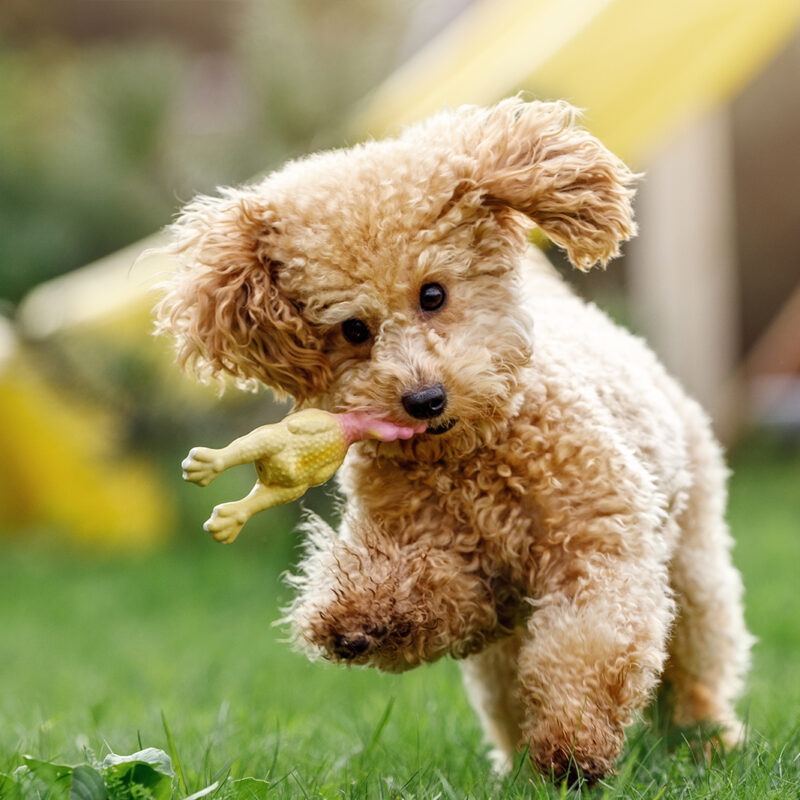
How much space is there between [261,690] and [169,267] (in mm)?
2154

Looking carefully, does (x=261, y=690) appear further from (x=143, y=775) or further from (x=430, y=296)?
(x=430, y=296)

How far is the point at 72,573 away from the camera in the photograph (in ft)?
24.8

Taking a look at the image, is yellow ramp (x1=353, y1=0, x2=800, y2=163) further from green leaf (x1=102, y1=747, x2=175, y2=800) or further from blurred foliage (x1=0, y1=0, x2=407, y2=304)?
green leaf (x1=102, y1=747, x2=175, y2=800)

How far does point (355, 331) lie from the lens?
285 centimetres

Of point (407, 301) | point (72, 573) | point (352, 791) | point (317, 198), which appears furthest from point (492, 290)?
point (72, 573)

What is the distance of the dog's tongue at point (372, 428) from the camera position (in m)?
2.70

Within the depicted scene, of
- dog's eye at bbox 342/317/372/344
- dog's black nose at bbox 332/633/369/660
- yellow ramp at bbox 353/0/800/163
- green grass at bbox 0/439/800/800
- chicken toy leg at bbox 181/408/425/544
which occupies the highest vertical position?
yellow ramp at bbox 353/0/800/163

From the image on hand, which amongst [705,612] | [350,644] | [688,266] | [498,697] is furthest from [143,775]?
[688,266]

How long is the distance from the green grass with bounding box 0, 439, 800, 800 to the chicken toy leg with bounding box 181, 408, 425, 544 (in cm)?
56

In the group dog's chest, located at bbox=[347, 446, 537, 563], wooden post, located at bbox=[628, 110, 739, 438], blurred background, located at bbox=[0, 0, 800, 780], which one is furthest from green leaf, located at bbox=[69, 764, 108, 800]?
wooden post, located at bbox=[628, 110, 739, 438]

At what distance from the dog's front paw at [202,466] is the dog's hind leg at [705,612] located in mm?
1490

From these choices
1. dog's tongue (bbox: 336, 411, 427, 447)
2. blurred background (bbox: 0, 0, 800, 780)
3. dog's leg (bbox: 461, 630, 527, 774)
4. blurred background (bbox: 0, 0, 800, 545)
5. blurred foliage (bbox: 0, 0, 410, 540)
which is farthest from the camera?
blurred background (bbox: 0, 0, 800, 545)

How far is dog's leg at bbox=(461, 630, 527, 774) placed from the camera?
341cm

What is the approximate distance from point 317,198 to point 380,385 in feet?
1.51
